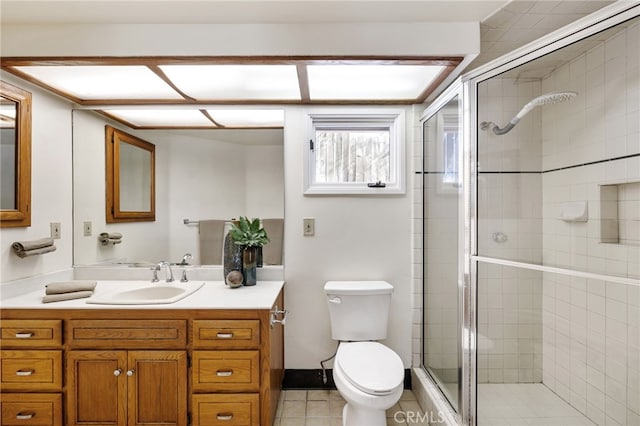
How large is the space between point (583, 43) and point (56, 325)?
8.98 ft

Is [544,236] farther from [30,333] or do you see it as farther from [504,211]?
[30,333]

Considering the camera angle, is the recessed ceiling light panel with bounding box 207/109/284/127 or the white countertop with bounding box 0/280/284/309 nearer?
the white countertop with bounding box 0/280/284/309

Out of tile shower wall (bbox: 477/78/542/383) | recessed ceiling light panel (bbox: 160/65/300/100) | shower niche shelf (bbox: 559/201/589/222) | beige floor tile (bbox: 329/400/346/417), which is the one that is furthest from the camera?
beige floor tile (bbox: 329/400/346/417)

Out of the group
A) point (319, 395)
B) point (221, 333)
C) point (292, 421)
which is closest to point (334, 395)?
point (319, 395)

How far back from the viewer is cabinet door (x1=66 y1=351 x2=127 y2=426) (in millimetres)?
1667

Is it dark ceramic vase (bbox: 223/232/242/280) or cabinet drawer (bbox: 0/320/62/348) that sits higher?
dark ceramic vase (bbox: 223/232/242/280)

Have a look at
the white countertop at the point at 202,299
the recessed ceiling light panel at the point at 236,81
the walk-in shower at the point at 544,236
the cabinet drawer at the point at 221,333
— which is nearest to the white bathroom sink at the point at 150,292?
the white countertop at the point at 202,299

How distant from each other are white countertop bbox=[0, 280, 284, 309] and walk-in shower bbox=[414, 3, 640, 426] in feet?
3.57

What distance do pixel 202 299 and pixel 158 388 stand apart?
18.7 inches

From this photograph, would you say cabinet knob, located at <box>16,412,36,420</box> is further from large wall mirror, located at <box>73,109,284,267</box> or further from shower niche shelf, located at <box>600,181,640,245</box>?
shower niche shelf, located at <box>600,181,640,245</box>

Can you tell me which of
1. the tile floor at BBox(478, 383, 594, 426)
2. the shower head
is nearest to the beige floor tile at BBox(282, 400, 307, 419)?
the tile floor at BBox(478, 383, 594, 426)

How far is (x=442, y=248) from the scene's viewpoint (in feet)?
6.60

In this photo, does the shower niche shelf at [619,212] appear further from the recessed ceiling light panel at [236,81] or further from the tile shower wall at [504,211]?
the recessed ceiling light panel at [236,81]

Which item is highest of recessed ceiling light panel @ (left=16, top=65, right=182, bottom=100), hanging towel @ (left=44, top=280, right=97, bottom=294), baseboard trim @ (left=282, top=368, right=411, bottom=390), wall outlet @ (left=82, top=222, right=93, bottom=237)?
recessed ceiling light panel @ (left=16, top=65, right=182, bottom=100)
